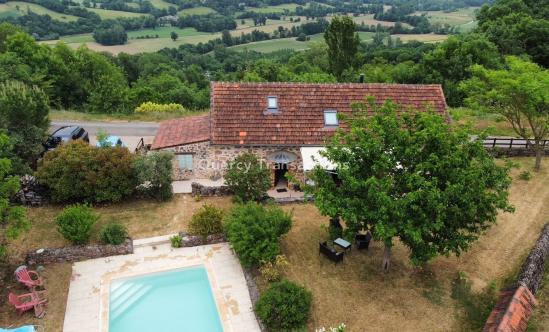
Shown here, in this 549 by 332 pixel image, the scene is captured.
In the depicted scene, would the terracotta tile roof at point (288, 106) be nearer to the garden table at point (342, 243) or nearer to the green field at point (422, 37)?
the garden table at point (342, 243)

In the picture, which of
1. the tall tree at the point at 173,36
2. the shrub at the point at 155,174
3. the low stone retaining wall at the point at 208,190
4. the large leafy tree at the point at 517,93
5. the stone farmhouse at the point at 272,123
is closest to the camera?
the shrub at the point at 155,174

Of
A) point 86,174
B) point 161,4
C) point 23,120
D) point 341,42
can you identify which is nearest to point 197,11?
point 161,4

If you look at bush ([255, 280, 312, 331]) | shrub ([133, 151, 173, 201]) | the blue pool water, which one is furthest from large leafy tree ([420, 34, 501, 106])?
the blue pool water

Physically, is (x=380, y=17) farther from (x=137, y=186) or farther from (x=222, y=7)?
(x=137, y=186)

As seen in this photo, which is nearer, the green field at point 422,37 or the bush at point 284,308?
the bush at point 284,308

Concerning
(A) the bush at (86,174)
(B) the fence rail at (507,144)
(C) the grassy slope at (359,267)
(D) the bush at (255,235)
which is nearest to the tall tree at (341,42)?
(B) the fence rail at (507,144)

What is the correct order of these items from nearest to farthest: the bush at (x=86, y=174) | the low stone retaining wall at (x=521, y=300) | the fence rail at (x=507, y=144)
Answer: the low stone retaining wall at (x=521, y=300) < the bush at (x=86, y=174) < the fence rail at (x=507, y=144)
